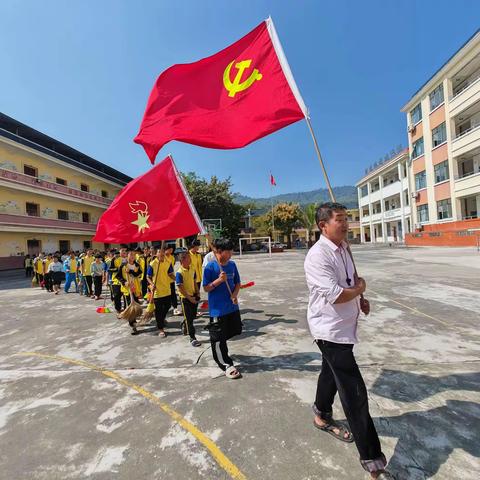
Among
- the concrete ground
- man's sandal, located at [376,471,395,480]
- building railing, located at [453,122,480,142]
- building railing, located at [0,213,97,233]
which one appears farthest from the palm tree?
man's sandal, located at [376,471,395,480]

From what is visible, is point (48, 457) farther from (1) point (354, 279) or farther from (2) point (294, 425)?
(1) point (354, 279)

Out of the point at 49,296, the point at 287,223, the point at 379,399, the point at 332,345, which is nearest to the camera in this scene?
the point at 332,345

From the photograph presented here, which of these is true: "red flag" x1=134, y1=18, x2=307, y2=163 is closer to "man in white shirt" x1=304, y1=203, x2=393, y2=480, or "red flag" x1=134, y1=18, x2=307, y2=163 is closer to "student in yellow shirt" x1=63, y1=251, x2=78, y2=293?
"man in white shirt" x1=304, y1=203, x2=393, y2=480

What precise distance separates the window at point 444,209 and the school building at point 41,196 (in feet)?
114

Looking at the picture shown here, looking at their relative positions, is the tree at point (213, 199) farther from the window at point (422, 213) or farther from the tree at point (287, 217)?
the window at point (422, 213)

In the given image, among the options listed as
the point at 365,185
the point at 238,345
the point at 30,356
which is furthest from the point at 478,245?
the point at 365,185

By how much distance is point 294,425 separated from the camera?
2.40 m

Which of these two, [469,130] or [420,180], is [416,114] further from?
[469,130]

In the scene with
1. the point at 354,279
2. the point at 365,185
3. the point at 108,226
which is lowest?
the point at 354,279

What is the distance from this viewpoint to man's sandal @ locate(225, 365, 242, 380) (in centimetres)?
329

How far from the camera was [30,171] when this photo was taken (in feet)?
80.0

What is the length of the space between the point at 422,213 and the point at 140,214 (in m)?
32.9

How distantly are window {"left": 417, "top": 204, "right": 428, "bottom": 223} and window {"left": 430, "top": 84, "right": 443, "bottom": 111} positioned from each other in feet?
30.8

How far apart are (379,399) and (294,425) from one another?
36.0 inches
